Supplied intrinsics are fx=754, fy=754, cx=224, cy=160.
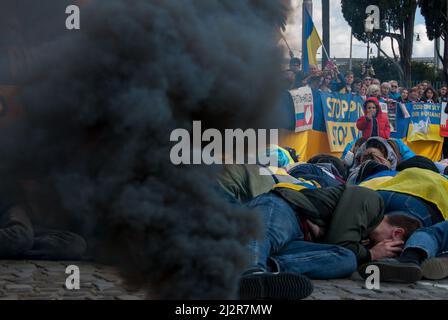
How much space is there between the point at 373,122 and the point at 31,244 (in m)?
7.99

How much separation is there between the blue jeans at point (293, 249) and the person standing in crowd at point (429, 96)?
1085 cm

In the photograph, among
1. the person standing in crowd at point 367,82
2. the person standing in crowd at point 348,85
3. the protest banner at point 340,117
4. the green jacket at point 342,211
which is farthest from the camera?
the person standing in crowd at point 367,82

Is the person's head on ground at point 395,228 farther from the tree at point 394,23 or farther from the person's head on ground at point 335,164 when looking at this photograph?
the tree at point 394,23

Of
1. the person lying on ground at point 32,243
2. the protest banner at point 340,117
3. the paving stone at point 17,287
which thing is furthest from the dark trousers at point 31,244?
the protest banner at point 340,117

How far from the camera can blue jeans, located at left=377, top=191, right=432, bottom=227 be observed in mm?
5254

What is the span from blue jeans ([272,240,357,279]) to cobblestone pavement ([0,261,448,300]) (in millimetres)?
58

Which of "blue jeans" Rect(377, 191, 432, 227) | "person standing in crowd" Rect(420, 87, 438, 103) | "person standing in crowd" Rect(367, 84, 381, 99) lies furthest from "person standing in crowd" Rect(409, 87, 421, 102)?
"blue jeans" Rect(377, 191, 432, 227)

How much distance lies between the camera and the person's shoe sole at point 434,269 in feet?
15.9

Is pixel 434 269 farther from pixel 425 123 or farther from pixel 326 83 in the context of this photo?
pixel 425 123

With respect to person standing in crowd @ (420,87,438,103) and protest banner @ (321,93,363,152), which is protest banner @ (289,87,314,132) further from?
person standing in crowd @ (420,87,438,103)

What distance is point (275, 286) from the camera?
3764mm

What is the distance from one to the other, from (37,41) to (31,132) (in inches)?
13.3

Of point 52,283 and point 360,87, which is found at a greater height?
point 360,87

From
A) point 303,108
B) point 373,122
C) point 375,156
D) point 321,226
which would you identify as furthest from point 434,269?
point 373,122
